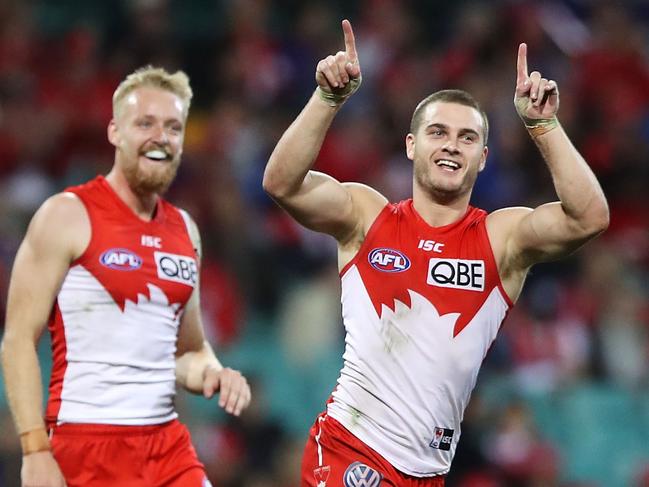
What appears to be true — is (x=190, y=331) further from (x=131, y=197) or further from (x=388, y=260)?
(x=388, y=260)

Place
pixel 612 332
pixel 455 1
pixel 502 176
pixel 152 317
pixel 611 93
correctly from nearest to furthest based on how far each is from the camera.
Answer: pixel 152 317 → pixel 612 332 → pixel 502 176 → pixel 611 93 → pixel 455 1

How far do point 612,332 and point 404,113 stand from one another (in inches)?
110

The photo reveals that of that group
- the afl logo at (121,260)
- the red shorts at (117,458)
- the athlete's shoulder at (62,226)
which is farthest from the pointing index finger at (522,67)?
the red shorts at (117,458)

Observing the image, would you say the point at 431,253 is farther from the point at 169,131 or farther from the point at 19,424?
the point at 19,424

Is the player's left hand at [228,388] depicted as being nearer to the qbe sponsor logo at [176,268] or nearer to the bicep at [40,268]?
the qbe sponsor logo at [176,268]

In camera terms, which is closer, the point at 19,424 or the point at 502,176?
the point at 19,424

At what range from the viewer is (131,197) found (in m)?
5.58

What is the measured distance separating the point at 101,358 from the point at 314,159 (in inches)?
52.1

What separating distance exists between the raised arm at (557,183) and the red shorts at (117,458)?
185 centimetres

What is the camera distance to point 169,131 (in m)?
5.64

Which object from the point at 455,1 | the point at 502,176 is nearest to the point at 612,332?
the point at 502,176

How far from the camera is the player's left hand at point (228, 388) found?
531 centimetres

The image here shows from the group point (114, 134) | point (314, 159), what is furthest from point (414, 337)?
point (114, 134)

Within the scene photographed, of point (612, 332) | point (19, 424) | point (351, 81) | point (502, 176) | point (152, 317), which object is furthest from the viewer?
point (502, 176)
